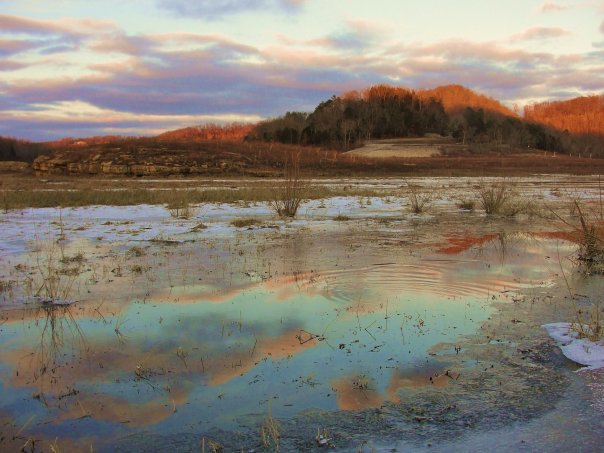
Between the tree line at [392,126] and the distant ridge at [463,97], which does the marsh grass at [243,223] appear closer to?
the tree line at [392,126]

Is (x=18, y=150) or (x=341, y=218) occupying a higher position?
(x=18, y=150)

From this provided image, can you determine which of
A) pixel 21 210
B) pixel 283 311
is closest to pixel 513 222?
pixel 283 311

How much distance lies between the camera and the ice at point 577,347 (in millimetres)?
4992

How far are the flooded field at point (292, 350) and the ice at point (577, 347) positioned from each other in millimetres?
122

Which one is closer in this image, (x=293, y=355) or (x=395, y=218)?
(x=293, y=355)

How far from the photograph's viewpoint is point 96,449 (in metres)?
3.60

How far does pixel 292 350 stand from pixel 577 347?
290cm

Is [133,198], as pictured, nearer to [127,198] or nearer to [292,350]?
[127,198]

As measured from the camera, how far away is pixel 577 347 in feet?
17.4

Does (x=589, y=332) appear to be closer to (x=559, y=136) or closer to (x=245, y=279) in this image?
(x=245, y=279)

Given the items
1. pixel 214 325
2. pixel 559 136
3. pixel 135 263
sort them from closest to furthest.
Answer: pixel 214 325 → pixel 135 263 → pixel 559 136

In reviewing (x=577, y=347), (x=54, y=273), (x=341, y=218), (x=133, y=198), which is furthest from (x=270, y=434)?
(x=133, y=198)

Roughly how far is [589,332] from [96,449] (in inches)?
195

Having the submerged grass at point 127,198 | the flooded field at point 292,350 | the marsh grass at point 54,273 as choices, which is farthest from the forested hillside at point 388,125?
the flooded field at point 292,350
